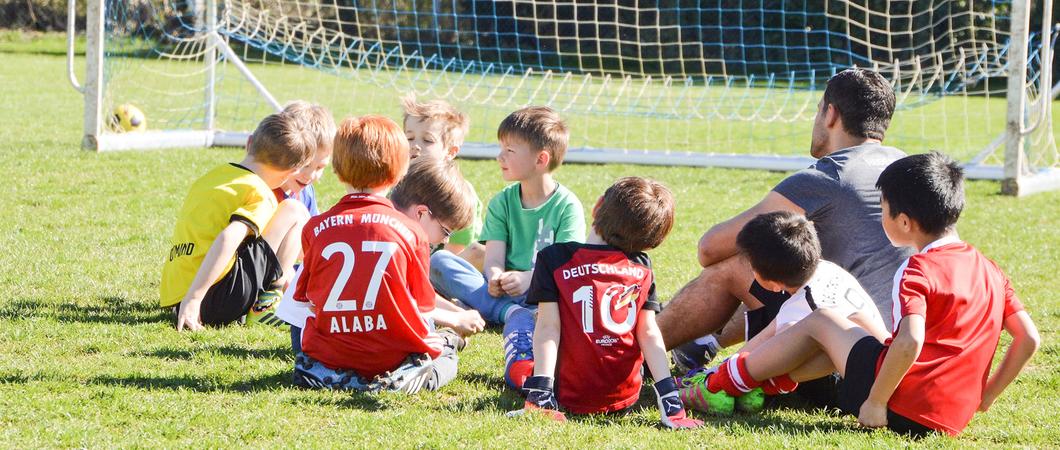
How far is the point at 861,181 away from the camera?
4066 mm

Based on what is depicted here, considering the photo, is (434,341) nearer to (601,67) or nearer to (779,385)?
(779,385)

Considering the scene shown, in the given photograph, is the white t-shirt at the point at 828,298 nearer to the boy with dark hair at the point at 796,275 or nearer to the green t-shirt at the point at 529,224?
the boy with dark hair at the point at 796,275

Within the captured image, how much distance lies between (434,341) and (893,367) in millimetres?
1614

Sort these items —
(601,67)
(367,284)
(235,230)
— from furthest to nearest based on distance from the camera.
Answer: (601,67) < (235,230) < (367,284)

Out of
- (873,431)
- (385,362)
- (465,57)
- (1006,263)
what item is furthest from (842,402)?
(465,57)

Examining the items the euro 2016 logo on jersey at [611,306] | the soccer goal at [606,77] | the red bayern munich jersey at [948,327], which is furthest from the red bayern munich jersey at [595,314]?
the soccer goal at [606,77]

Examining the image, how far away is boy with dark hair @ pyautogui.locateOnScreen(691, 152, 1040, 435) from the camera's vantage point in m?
3.41

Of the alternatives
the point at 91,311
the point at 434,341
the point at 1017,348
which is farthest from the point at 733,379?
the point at 91,311

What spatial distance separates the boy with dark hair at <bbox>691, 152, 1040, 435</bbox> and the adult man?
16.9 inches

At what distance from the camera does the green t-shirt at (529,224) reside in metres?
4.99

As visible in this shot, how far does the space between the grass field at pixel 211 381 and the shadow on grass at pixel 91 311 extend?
1cm

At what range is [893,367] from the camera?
3.41 metres

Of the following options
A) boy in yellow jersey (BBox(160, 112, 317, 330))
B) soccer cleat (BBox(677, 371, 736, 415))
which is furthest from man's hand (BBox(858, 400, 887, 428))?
boy in yellow jersey (BBox(160, 112, 317, 330))

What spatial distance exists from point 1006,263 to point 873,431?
3.81 m
